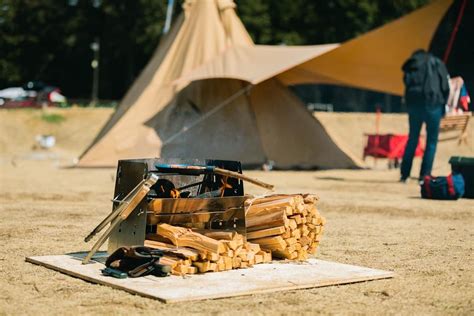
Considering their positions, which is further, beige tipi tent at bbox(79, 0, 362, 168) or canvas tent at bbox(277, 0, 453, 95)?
beige tipi tent at bbox(79, 0, 362, 168)

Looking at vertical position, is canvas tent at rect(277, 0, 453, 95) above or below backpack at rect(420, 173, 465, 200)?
above

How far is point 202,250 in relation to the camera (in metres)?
6.81

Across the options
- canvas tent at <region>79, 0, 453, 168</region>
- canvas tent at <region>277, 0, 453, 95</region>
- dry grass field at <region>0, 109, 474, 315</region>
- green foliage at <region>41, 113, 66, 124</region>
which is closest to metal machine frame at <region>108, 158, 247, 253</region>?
dry grass field at <region>0, 109, 474, 315</region>

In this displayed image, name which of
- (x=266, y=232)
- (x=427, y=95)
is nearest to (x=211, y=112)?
(x=427, y=95)

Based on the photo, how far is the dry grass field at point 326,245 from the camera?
18.6ft

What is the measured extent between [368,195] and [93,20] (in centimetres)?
4611

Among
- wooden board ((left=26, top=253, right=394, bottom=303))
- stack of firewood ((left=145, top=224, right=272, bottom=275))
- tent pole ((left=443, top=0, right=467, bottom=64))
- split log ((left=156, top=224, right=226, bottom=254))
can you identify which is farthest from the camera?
tent pole ((left=443, top=0, right=467, bottom=64))

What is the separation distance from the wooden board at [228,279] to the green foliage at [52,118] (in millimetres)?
30453

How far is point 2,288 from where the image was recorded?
Answer: 6.13 meters

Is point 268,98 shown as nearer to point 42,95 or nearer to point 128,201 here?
point 128,201

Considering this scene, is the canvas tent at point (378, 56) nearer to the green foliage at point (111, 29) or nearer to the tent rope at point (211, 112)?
the tent rope at point (211, 112)

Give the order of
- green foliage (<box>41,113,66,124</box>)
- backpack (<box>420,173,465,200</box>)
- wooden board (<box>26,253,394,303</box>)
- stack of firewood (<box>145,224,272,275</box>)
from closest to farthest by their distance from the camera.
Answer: wooden board (<box>26,253,394,303</box>)
stack of firewood (<box>145,224,272,275</box>)
backpack (<box>420,173,465,200</box>)
green foliage (<box>41,113,66,124</box>)

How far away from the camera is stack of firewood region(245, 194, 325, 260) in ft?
24.0

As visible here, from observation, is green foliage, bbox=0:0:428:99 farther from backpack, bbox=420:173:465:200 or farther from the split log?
the split log
